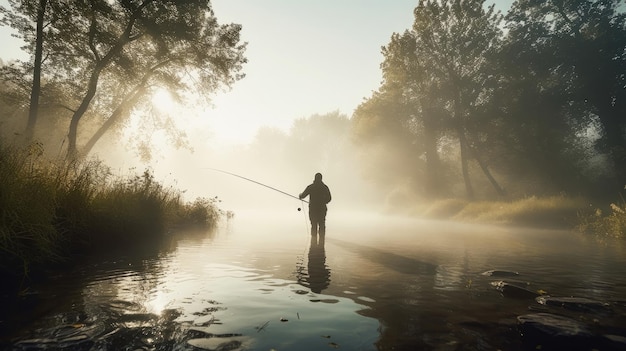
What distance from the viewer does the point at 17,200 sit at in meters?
5.43

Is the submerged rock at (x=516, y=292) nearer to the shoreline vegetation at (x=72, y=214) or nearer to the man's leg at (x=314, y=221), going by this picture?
the shoreline vegetation at (x=72, y=214)

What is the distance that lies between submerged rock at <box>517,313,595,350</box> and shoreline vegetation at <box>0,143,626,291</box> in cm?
671

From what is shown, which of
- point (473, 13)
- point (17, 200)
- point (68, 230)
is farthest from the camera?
point (473, 13)

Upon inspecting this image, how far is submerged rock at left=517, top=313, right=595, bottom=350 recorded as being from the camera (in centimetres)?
349

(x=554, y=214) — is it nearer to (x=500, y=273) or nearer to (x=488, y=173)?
(x=488, y=173)

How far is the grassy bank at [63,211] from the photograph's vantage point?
213 inches

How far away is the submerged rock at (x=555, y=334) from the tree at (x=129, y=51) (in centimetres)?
2296

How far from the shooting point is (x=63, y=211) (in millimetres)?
7449

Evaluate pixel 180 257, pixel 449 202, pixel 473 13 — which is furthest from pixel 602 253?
pixel 473 13

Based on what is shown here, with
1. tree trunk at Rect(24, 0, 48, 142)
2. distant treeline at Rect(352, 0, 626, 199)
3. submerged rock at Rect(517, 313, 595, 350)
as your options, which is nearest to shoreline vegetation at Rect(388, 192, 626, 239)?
distant treeline at Rect(352, 0, 626, 199)

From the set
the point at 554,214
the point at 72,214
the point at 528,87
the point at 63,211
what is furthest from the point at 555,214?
the point at 63,211

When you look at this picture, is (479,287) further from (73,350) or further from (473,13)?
(473,13)

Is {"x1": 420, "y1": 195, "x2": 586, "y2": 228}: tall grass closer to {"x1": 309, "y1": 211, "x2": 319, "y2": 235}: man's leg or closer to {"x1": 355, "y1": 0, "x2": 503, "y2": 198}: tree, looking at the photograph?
{"x1": 355, "y1": 0, "x2": 503, "y2": 198}: tree

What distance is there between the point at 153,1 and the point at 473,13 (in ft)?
87.3
